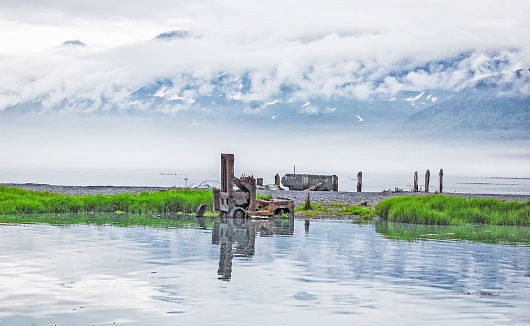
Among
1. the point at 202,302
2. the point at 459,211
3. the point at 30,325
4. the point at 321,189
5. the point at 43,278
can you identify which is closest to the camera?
the point at 30,325

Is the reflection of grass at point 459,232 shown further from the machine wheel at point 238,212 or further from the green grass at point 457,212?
the machine wheel at point 238,212

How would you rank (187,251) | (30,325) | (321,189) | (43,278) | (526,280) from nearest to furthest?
(30,325)
(43,278)
(526,280)
(187,251)
(321,189)

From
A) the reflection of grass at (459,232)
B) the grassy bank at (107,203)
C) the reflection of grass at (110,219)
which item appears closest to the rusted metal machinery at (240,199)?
the reflection of grass at (110,219)

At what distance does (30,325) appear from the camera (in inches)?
451

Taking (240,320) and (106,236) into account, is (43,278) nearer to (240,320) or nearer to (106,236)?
(240,320)

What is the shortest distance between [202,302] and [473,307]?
4.96 m

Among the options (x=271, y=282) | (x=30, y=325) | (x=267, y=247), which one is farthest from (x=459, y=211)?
(x=30, y=325)

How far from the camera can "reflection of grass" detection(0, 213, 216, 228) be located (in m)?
28.9

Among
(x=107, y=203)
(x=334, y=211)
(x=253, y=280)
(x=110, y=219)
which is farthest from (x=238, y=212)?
(x=253, y=280)

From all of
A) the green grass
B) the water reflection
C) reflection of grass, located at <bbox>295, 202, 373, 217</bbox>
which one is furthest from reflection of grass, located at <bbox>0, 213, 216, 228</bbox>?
the green grass

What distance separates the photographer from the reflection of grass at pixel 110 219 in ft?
94.8

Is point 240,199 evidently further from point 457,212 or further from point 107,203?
point 457,212

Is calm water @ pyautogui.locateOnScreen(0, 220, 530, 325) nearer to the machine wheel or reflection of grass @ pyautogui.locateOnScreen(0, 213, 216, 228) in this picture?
reflection of grass @ pyautogui.locateOnScreen(0, 213, 216, 228)

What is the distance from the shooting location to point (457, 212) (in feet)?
108
